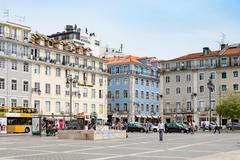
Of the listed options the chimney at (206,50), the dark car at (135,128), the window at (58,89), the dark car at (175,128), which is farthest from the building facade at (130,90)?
the dark car at (175,128)

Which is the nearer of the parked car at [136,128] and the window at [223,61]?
the parked car at [136,128]

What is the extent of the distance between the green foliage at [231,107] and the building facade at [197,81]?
36.1 feet

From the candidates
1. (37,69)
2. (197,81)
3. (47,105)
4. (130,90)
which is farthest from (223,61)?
(37,69)

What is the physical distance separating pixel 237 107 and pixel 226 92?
14012 millimetres

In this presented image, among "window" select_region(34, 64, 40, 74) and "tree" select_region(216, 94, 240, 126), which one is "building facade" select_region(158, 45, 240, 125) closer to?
"tree" select_region(216, 94, 240, 126)

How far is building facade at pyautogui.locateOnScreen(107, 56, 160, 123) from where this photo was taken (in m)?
90.3

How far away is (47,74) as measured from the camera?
7031cm

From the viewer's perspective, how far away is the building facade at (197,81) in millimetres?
80188

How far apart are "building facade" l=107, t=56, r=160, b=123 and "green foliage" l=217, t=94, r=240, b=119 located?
25722 millimetres

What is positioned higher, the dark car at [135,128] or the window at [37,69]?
the window at [37,69]

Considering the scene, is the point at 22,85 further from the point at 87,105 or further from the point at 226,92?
the point at 226,92

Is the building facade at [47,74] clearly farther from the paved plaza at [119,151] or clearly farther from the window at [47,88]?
the paved plaza at [119,151]

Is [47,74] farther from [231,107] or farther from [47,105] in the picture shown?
[231,107]

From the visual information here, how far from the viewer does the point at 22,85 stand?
6588cm
